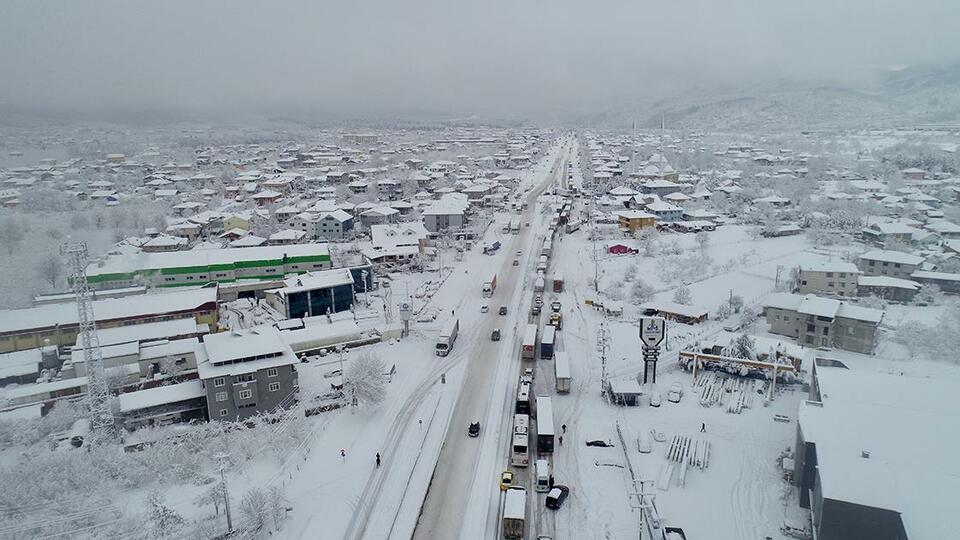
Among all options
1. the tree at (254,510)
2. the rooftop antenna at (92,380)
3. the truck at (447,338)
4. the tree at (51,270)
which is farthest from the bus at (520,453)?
the tree at (51,270)

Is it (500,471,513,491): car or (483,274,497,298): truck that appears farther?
(483,274,497,298): truck

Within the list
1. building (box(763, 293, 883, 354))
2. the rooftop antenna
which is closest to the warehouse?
the rooftop antenna

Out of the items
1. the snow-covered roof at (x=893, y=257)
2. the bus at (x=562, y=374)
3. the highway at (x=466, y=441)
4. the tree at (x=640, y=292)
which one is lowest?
the highway at (x=466, y=441)

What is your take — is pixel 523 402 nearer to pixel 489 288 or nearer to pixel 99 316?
pixel 489 288

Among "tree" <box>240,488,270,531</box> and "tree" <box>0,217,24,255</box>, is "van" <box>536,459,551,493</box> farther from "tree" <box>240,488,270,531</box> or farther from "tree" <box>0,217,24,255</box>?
"tree" <box>0,217,24,255</box>

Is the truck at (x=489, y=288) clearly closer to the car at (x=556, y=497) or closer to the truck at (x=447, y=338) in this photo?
the truck at (x=447, y=338)

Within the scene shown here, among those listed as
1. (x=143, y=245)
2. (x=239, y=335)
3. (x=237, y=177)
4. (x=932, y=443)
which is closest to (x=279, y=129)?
(x=237, y=177)
